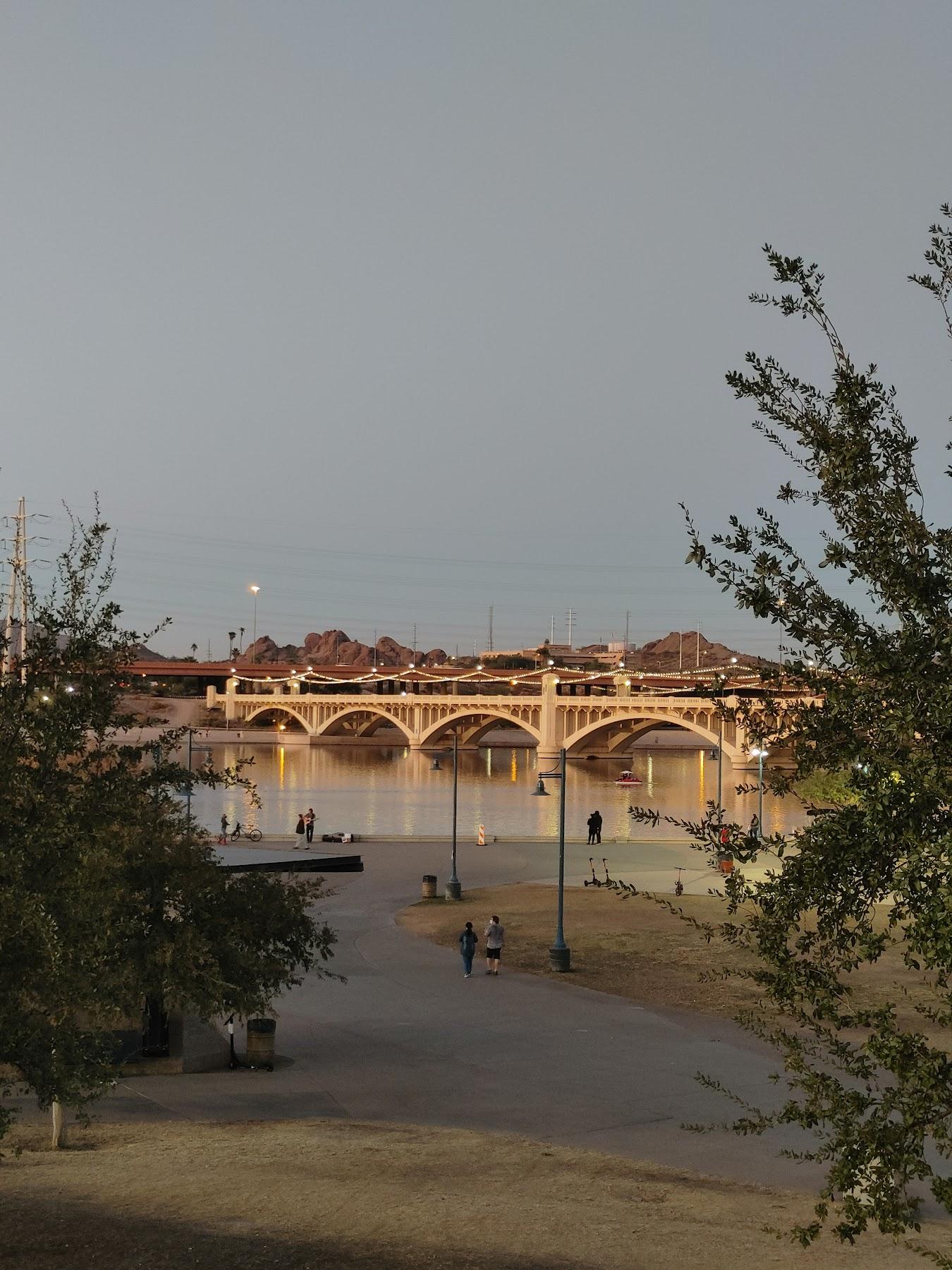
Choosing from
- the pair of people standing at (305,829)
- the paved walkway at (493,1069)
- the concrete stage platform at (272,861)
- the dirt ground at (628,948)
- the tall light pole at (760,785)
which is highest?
the tall light pole at (760,785)

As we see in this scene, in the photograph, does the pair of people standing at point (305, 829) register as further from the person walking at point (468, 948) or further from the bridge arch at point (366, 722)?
the bridge arch at point (366, 722)

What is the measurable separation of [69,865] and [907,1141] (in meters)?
7.45

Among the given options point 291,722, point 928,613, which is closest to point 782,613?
point 928,613

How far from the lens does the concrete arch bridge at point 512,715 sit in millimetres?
106125

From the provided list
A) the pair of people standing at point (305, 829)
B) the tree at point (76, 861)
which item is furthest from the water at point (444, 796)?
the tree at point (76, 861)

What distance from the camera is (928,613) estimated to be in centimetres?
616

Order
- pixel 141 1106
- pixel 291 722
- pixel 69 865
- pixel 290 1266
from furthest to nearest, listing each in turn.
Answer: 1. pixel 291 722
2. pixel 141 1106
3. pixel 69 865
4. pixel 290 1266

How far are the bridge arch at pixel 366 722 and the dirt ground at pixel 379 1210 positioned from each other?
115494 millimetres

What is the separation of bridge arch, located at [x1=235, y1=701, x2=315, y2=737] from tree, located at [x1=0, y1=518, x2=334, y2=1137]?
128482 millimetres

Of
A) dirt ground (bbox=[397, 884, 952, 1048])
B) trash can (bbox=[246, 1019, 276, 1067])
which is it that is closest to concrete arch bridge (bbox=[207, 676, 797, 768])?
dirt ground (bbox=[397, 884, 952, 1048])

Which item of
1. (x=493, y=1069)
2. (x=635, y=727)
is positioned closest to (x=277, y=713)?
(x=635, y=727)

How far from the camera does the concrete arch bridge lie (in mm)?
106125

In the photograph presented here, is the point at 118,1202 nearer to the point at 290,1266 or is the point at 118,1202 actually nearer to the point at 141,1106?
the point at 290,1266

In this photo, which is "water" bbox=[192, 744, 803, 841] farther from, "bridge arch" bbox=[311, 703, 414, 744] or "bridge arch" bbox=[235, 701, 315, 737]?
"bridge arch" bbox=[235, 701, 315, 737]
